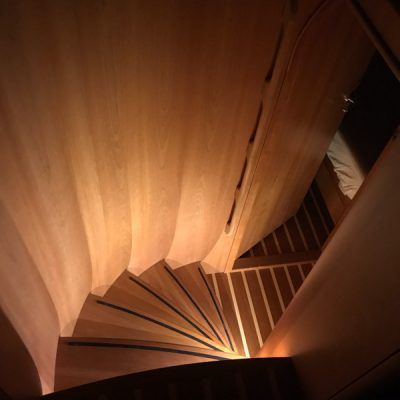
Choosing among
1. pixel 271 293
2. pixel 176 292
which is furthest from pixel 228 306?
pixel 176 292

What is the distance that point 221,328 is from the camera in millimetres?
2859

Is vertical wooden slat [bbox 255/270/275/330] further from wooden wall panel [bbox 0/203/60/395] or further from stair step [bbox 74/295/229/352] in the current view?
wooden wall panel [bbox 0/203/60/395]

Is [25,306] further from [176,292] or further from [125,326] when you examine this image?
[176,292]

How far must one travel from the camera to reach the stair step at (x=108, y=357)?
193 centimetres

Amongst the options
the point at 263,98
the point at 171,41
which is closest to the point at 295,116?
the point at 263,98

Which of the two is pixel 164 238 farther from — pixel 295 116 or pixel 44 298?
pixel 295 116

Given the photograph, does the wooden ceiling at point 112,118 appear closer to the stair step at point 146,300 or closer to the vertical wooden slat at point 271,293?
the stair step at point 146,300

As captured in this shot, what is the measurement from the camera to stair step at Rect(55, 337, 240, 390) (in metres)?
1.93

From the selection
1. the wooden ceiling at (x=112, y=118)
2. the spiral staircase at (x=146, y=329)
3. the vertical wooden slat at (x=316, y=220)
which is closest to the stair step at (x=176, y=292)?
the spiral staircase at (x=146, y=329)

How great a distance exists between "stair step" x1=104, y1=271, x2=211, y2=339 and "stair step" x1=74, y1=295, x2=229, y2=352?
0.16ft

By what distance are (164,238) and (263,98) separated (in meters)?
1.25

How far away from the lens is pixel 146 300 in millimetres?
2607

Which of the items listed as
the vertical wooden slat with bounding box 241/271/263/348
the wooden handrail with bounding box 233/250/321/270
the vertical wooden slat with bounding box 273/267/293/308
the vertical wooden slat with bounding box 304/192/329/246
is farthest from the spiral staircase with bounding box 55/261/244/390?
the vertical wooden slat with bounding box 304/192/329/246

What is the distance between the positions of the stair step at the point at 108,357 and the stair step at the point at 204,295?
60cm
